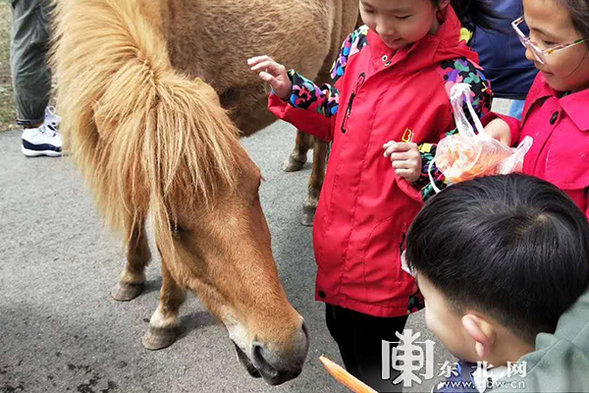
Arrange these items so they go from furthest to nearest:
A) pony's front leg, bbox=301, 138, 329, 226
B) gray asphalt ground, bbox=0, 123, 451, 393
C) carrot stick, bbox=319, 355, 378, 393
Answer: pony's front leg, bbox=301, 138, 329, 226, gray asphalt ground, bbox=0, 123, 451, 393, carrot stick, bbox=319, 355, 378, 393

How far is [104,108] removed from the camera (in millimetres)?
1572

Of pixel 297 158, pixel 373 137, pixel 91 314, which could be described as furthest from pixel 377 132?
pixel 297 158

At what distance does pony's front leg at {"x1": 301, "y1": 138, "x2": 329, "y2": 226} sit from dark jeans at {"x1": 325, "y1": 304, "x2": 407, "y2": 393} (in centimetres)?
177

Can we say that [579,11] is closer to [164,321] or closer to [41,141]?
[164,321]

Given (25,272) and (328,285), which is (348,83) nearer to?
(328,285)

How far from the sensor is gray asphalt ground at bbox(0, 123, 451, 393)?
7.84ft

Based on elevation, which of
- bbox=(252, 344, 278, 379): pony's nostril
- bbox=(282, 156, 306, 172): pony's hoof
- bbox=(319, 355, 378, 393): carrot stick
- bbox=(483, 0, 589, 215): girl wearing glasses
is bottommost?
bbox=(282, 156, 306, 172): pony's hoof

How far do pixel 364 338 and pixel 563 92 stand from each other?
105 cm

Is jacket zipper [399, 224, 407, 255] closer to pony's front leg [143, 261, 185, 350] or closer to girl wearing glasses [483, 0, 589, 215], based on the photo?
girl wearing glasses [483, 0, 589, 215]

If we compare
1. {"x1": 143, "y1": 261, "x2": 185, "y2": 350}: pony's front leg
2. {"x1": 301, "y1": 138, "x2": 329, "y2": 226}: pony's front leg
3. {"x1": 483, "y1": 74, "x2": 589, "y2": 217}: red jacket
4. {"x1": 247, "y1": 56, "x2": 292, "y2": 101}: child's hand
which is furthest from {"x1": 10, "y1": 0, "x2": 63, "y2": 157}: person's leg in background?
{"x1": 483, "y1": 74, "x2": 589, "y2": 217}: red jacket

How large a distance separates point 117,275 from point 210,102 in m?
1.82

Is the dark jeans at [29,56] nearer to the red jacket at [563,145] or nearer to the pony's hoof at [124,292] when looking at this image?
the pony's hoof at [124,292]

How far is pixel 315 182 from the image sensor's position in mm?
3699

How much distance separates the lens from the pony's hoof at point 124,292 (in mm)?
2859
